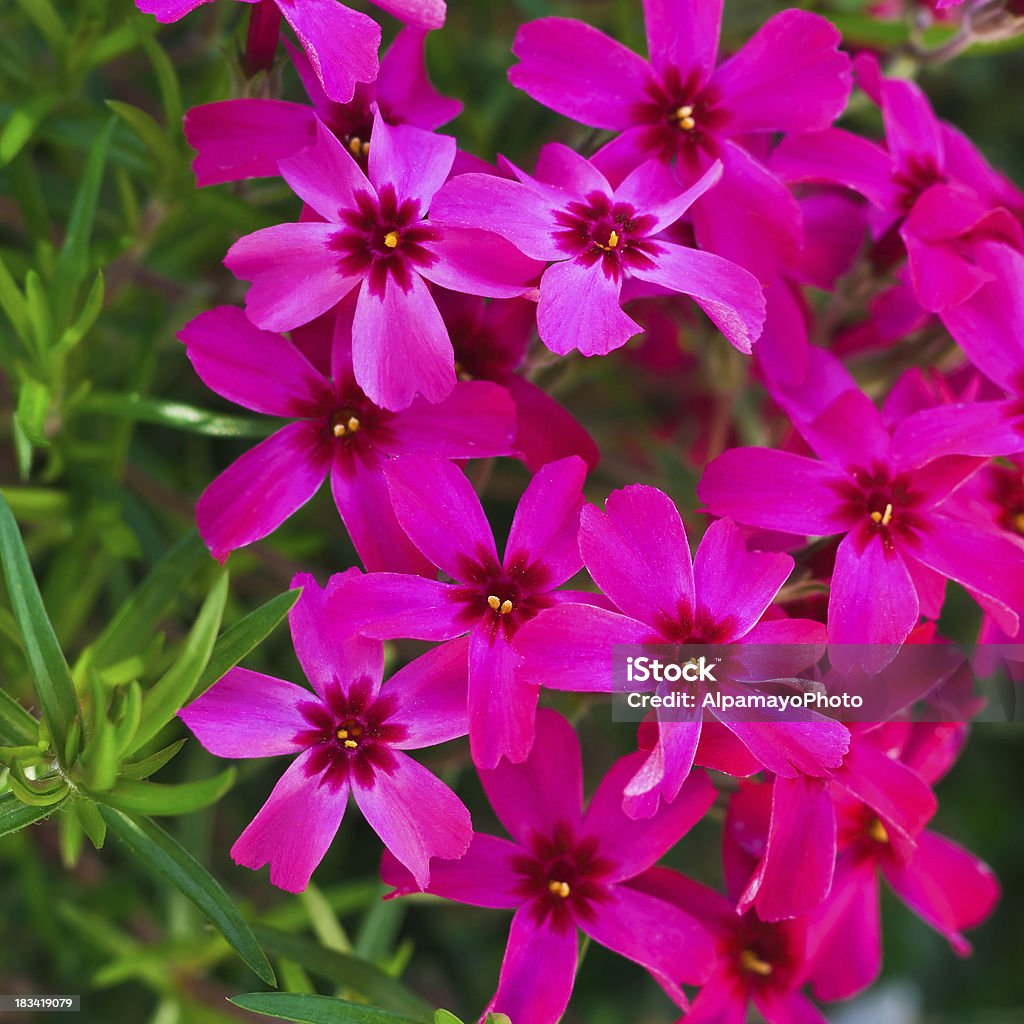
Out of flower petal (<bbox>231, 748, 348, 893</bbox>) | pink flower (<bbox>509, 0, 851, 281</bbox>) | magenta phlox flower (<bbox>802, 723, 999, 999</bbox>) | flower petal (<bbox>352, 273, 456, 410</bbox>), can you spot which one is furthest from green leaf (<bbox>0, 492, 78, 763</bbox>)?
magenta phlox flower (<bbox>802, 723, 999, 999</bbox>)

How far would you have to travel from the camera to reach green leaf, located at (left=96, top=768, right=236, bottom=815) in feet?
2.31

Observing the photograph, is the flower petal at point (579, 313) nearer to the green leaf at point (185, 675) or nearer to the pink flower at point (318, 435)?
the pink flower at point (318, 435)

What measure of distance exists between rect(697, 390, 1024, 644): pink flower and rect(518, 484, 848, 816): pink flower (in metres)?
0.05

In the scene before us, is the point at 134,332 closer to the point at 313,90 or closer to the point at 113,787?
the point at 313,90

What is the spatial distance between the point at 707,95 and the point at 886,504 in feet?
1.11

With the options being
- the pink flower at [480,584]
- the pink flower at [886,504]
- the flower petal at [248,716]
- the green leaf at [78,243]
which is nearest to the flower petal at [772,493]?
the pink flower at [886,504]

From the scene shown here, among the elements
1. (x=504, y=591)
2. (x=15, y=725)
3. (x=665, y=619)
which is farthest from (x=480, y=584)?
(x=15, y=725)

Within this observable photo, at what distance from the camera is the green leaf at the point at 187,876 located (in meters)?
0.73

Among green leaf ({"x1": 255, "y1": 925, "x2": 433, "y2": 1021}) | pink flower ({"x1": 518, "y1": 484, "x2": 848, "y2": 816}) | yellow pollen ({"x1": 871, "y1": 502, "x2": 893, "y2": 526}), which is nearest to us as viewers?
pink flower ({"x1": 518, "y1": 484, "x2": 848, "y2": 816})

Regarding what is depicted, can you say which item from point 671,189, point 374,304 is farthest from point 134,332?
point 671,189

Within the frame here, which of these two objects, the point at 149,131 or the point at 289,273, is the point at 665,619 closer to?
the point at 289,273

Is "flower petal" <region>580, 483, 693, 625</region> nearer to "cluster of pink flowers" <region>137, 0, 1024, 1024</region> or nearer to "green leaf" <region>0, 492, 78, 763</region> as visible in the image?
"cluster of pink flowers" <region>137, 0, 1024, 1024</region>

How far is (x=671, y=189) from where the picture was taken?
2.62 feet

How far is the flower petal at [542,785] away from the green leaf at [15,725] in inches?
12.3
